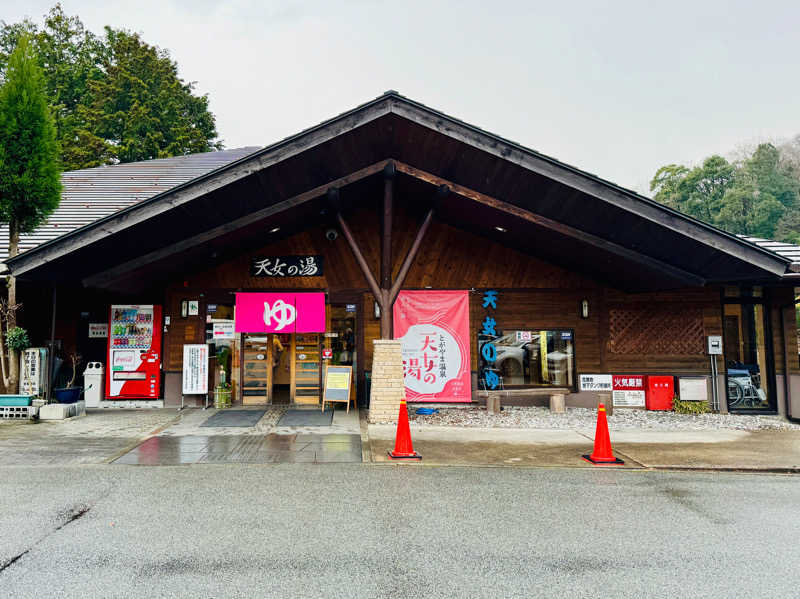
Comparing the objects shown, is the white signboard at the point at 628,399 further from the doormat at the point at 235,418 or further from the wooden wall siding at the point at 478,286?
the doormat at the point at 235,418

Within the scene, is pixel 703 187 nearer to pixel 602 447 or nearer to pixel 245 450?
pixel 602 447

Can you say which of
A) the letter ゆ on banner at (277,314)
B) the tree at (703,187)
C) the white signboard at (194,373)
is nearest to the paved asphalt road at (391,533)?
the white signboard at (194,373)

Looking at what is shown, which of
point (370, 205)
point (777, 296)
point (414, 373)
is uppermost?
point (370, 205)

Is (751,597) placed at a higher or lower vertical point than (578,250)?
lower

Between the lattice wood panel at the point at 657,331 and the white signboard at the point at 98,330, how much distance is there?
12.2 m

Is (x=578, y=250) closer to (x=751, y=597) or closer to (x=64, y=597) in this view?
(x=751, y=597)

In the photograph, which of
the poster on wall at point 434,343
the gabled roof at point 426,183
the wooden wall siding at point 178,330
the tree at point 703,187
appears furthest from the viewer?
the tree at point 703,187

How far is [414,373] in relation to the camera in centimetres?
1171

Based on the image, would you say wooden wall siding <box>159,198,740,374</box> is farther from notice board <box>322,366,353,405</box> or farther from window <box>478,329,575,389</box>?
notice board <box>322,366,353,405</box>

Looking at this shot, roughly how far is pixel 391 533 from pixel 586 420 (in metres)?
7.19

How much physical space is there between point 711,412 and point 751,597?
957 centimetres

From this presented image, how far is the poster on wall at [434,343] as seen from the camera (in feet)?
38.3

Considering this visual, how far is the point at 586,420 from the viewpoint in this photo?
1041 centimetres

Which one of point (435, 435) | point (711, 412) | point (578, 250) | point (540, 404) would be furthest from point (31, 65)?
point (711, 412)
